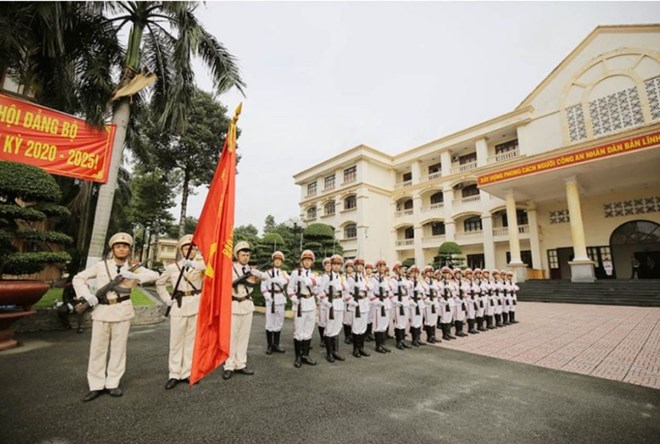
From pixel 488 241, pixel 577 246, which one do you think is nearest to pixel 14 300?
pixel 577 246

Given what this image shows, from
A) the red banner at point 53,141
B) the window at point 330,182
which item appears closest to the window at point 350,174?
the window at point 330,182

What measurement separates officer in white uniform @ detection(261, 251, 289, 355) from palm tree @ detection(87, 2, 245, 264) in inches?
181

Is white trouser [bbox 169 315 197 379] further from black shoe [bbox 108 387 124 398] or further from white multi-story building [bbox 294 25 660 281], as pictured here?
white multi-story building [bbox 294 25 660 281]

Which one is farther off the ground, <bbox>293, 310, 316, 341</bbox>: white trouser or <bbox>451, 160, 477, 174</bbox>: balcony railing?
<bbox>451, 160, 477, 174</bbox>: balcony railing

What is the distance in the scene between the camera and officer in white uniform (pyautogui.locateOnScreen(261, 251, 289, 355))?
5.63 m

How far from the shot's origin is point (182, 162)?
61.6 feet

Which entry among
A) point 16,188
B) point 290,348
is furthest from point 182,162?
point 290,348

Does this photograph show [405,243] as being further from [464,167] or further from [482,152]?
[482,152]

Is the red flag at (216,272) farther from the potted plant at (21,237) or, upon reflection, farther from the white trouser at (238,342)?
the potted plant at (21,237)

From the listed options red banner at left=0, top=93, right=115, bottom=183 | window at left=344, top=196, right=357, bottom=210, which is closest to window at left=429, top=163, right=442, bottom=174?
window at left=344, top=196, right=357, bottom=210

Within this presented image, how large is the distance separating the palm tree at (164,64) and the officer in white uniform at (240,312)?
14.9 feet

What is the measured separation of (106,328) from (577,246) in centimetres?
1899

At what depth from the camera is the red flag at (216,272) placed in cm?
360

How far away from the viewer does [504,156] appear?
21.3 m
